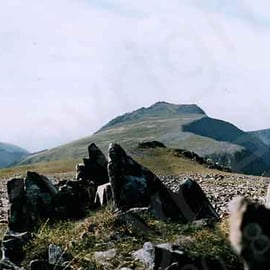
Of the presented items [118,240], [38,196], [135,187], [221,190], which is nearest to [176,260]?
[118,240]

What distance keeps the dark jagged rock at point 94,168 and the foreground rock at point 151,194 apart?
17.0ft

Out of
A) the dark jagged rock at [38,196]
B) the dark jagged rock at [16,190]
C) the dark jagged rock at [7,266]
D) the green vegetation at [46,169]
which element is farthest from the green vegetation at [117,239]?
the green vegetation at [46,169]

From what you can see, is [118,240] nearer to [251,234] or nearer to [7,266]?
[7,266]

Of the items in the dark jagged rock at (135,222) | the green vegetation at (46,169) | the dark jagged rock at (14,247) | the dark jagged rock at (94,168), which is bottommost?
the dark jagged rock at (14,247)

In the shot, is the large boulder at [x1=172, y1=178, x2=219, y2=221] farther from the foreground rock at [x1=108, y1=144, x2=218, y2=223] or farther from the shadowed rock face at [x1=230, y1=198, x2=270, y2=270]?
the shadowed rock face at [x1=230, y1=198, x2=270, y2=270]

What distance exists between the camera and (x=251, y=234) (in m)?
6.70

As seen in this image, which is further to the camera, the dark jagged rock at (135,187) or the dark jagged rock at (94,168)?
the dark jagged rock at (94,168)

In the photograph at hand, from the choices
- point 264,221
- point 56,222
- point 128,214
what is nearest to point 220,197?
point 56,222

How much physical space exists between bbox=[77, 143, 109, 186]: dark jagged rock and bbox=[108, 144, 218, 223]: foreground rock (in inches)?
204

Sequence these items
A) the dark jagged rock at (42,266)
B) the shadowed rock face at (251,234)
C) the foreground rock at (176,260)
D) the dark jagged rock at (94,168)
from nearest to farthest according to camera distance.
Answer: the shadowed rock face at (251,234), the foreground rock at (176,260), the dark jagged rock at (42,266), the dark jagged rock at (94,168)

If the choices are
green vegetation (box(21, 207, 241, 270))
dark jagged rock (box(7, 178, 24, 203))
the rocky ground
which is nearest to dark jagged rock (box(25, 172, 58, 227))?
dark jagged rock (box(7, 178, 24, 203))

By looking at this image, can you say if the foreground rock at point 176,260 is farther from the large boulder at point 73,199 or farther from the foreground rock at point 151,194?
the large boulder at point 73,199

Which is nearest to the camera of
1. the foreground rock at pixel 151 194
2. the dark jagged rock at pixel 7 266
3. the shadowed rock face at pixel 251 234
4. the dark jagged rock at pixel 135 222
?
the shadowed rock face at pixel 251 234

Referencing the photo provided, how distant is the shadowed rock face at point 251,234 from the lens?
6582mm
